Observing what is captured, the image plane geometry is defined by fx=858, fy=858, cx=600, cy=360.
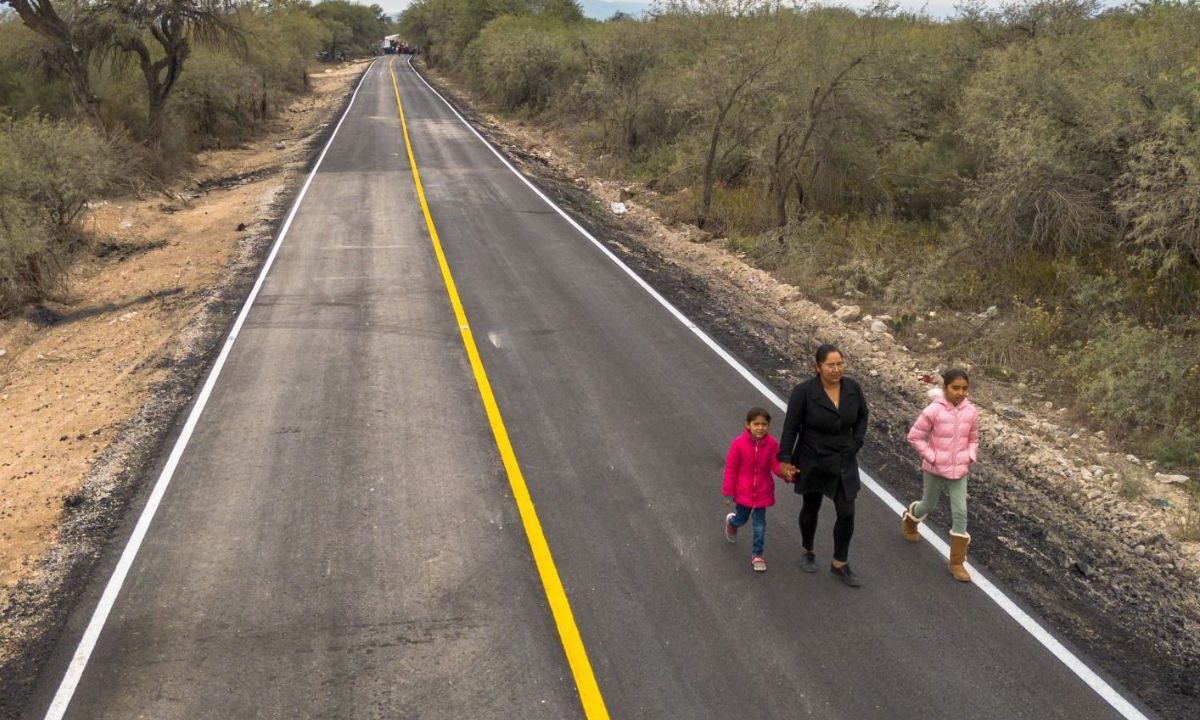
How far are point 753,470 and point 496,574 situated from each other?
6.60 feet

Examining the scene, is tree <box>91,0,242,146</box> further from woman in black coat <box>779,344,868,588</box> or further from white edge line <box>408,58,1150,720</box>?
woman in black coat <box>779,344,868,588</box>

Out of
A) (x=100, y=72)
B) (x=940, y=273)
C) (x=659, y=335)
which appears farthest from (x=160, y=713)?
(x=100, y=72)

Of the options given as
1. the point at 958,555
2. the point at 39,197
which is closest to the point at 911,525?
the point at 958,555

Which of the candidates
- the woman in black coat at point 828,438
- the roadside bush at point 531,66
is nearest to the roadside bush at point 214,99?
the roadside bush at point 531,66

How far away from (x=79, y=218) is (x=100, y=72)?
10675 mm

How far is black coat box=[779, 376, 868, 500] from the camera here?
5957 mm

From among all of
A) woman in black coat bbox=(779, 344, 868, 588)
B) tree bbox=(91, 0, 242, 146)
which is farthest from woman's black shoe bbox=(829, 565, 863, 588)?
tree bbox=(91, 0, 242, 146)

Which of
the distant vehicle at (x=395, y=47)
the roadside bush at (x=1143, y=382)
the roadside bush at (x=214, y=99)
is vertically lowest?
the roadside bush at (x=1143, y=382)

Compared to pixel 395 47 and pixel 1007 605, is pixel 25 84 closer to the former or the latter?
pixel 1007 605

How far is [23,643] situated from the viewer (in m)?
5.53

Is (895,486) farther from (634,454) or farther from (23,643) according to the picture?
(23,643)

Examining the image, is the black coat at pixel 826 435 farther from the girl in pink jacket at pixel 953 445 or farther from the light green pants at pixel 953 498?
the light green pants at pixel 953 498

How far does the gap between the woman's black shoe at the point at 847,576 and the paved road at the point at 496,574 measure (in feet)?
0.24

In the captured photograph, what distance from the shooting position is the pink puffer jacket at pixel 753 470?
6191 millimetres
